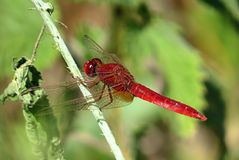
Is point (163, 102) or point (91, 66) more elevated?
point (91, 66)

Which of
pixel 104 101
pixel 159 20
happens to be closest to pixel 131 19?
pixel 159 20

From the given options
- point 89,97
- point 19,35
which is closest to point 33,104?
point 89,97

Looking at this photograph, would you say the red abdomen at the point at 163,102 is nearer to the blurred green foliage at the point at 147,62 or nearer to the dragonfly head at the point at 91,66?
the dragonfly head at the point at 91,66

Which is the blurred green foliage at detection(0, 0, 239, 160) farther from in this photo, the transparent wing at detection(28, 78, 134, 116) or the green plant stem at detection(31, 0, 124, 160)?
the green plant stem at detection(31, 0, 124, 160)

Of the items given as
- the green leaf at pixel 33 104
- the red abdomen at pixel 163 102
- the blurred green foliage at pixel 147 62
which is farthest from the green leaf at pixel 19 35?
the green leaf at pixel 33 104

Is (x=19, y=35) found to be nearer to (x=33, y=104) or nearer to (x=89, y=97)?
(x=89, y=97)

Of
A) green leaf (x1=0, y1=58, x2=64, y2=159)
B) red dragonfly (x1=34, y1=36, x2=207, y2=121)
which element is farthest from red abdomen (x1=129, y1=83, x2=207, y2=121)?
green leaf (x1=0, y1=58, x2=64, y2=159)
